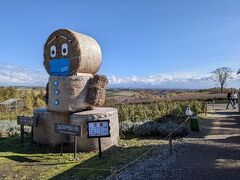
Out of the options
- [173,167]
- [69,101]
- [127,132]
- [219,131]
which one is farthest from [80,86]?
[219,131]

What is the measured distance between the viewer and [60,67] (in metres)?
12.8

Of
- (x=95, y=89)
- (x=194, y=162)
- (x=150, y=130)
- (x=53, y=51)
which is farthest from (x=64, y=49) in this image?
(x=194, y=162)

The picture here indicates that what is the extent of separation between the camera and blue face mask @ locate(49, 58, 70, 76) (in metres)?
12.6

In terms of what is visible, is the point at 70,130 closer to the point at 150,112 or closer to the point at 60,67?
the point at 60,67

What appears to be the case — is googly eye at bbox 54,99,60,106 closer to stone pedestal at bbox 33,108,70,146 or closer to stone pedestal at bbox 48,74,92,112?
stone pedestal at bbox 48,74,92,112

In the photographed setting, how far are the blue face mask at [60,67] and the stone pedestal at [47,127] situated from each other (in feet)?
4.95

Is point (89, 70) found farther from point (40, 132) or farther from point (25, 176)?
point (25, 176)

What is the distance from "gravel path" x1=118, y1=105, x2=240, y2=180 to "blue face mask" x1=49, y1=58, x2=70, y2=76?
177 inches

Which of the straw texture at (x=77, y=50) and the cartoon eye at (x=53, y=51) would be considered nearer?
the straw texture at (x=77, y=50)

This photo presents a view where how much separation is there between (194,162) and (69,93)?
5.32 m

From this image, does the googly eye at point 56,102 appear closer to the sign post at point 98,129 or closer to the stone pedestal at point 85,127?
the stone pedestal at point 85,127

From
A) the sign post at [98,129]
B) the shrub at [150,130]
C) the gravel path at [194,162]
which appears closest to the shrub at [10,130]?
the shrub at [150,130]

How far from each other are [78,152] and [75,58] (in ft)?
11.0

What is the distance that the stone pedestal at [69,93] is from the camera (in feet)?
40.4
